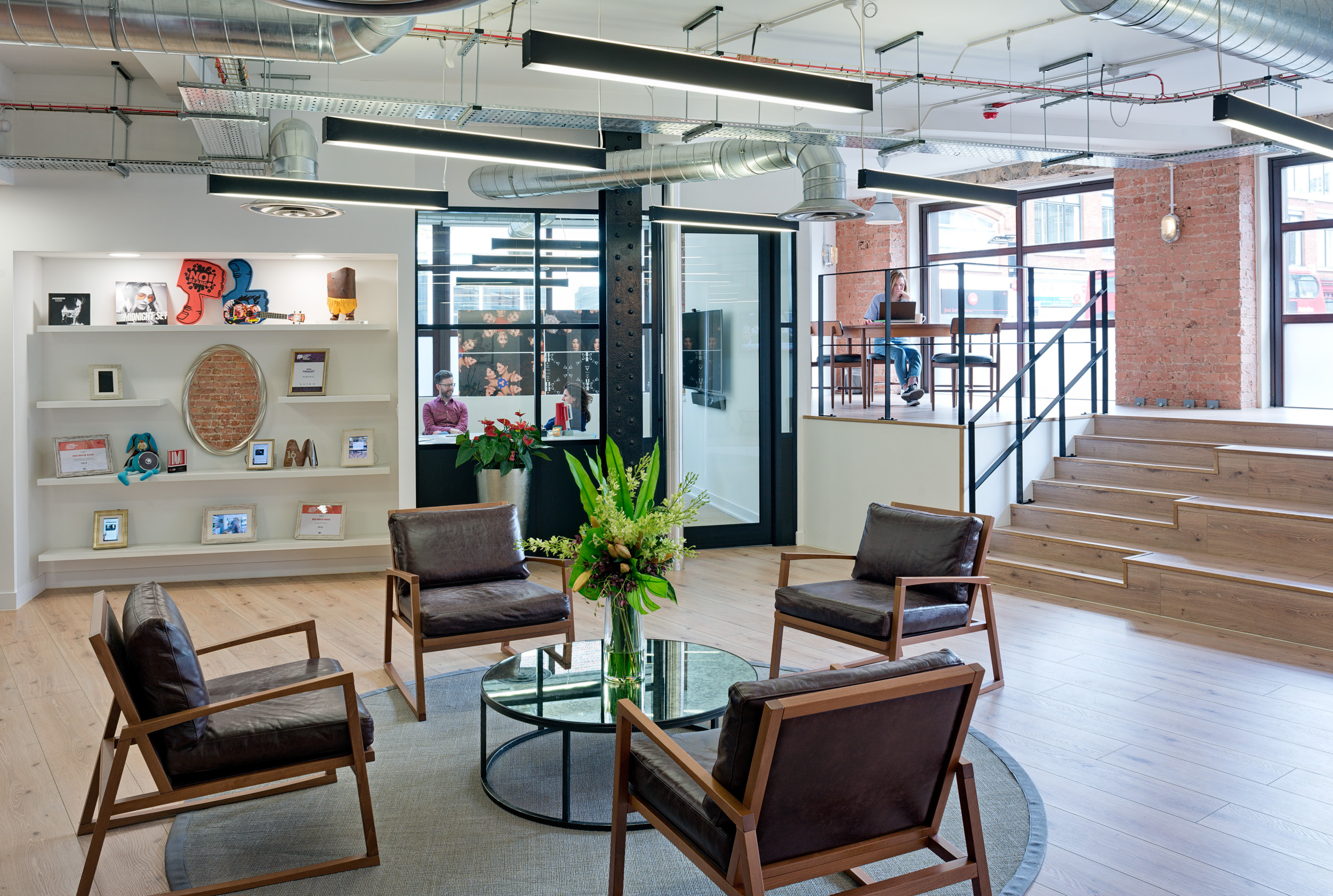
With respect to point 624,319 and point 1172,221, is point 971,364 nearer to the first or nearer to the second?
point 1172,221

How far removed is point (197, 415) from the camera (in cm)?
748

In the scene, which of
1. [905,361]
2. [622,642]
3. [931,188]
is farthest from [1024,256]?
[622,642]

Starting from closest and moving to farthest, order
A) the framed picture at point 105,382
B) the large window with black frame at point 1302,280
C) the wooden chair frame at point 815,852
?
the wooden chair frame at point 815,852, the framed picture at point 105,382, the large window with black frame at point 1302,280

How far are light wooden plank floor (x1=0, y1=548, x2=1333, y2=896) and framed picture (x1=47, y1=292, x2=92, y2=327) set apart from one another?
1.96 metres

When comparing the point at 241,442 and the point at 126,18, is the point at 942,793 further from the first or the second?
the point at 241,442

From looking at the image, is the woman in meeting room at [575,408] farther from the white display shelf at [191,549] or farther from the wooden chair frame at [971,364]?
the wooden chair frame at [971,364]

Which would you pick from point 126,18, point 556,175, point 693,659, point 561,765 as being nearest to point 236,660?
point 561,765

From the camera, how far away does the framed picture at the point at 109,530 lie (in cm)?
724

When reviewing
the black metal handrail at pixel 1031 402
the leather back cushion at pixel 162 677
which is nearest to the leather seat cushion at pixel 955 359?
the black metal handrail at pixel 1031 402

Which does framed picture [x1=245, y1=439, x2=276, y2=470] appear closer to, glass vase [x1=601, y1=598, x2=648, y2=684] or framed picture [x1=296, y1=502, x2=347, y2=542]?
framed picture [x1=296, y1=502, x2=347, y2=542]

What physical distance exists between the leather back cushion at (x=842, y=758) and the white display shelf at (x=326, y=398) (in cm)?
564

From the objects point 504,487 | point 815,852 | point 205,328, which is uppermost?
point 205,328

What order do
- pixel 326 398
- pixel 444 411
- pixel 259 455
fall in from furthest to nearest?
pixel 444 411 → pixel 259 455 → pixel 326 398

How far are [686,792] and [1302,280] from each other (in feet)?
31.4
